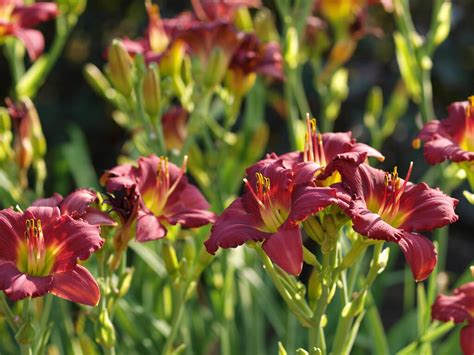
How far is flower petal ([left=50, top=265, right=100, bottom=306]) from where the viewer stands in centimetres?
95

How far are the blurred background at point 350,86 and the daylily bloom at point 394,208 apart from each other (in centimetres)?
122

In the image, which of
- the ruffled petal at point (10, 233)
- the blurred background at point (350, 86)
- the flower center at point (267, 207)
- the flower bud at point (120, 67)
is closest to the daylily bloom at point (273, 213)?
the flower center at point (267, 207)

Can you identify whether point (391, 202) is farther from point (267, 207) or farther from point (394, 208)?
point (267, 207)

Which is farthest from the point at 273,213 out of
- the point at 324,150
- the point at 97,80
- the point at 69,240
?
the point at 97,80

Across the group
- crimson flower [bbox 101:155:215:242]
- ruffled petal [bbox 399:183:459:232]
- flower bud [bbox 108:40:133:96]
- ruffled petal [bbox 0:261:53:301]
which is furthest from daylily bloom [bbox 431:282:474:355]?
flower bud [bbox 108:40:133:96]

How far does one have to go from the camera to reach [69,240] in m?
0.98

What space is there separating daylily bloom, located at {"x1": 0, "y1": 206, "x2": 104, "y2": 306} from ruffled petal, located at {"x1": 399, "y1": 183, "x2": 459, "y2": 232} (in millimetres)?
363

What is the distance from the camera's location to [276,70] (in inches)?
58.1

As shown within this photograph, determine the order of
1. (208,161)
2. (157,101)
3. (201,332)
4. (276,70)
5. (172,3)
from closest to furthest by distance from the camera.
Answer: (157,101), (276,70), (208,161), (201,332), (172,3)

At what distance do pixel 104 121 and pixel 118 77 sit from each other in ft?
4.20

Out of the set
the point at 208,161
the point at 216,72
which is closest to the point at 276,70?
the point at 216,72

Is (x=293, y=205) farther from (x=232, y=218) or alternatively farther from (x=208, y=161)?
(x=208, y=161)

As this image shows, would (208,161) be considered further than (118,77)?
Yes

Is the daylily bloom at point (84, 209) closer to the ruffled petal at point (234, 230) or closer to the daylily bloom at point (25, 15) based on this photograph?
the ruffled petal at point (234, 230)
